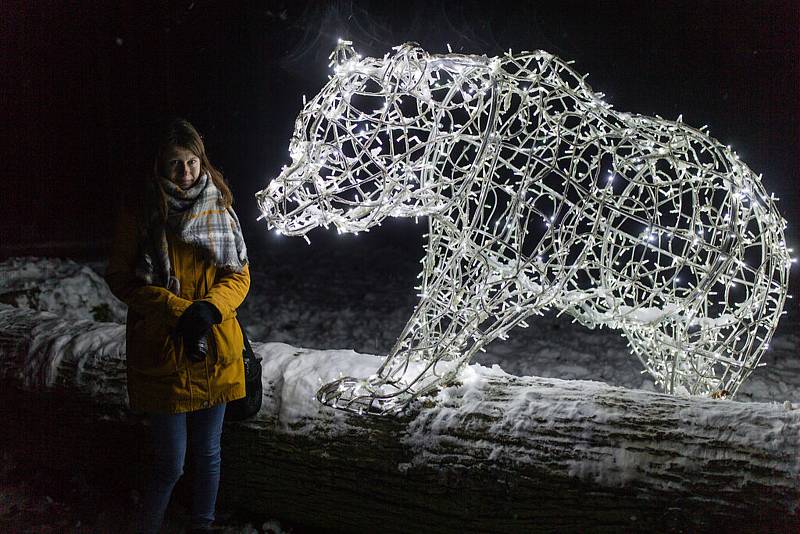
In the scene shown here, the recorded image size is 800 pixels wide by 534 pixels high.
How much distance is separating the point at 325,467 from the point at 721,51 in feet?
21.3

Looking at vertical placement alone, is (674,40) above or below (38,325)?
above

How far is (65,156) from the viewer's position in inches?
282

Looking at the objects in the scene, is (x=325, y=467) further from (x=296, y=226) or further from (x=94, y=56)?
(x=94, y=56)

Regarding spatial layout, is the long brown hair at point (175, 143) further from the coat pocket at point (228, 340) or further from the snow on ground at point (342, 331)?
the snow on ground at point (342, 331)

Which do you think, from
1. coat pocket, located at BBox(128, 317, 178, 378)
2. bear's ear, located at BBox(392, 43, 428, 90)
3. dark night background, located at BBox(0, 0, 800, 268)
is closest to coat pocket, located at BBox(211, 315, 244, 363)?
coat pocket, located at BBox(128, 317, 178, 378)

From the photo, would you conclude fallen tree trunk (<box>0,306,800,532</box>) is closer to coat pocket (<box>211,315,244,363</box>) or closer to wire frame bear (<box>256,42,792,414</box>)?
wire frame bear (<box>256,42,792,414</box>)

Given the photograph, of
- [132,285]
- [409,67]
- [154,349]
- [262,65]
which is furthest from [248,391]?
[262,65]

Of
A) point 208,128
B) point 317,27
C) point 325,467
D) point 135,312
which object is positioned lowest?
point 325,467

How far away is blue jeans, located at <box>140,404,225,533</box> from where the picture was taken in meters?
2.02

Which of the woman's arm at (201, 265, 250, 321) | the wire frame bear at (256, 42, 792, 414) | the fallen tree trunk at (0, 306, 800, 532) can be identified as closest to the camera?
the fallen tree trunk at (0, 306, 800, 532)

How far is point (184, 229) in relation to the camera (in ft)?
6.39

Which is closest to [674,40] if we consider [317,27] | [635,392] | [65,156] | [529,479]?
[317,27]

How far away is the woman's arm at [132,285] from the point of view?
1.90 m

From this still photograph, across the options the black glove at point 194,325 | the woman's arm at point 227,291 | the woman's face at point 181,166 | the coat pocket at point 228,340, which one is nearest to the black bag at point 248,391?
the coat pocket at point 228,340
